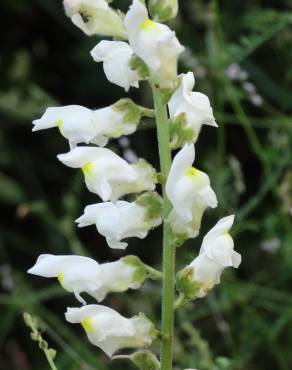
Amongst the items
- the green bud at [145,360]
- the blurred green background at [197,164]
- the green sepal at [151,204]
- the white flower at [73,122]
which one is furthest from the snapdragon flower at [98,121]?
the blurred green background at [197,164]

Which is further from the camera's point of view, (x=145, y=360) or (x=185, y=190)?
(x=145, y=360)

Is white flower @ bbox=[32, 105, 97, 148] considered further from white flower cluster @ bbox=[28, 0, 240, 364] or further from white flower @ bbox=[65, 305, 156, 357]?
white flower @ bbox=[65, 305, 156, 357]

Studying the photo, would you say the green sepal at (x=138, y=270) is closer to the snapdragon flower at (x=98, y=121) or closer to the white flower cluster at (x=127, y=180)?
the white flower cluster at (x=127, y=180)

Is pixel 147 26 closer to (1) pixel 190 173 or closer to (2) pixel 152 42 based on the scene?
(2) pixel 152 42

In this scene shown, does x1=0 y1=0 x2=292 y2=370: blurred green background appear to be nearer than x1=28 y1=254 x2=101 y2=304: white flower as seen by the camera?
No

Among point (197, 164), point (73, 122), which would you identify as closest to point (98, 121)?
point (73, 122)

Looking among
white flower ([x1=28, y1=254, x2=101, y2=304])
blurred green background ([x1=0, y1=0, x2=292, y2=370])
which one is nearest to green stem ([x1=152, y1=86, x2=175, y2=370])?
white flower ([x1=28, y1=254, x2=101, y2=304])
